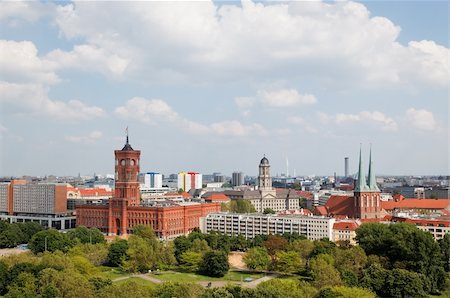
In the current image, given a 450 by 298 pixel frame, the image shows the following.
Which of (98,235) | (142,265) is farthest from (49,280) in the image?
(98,235)

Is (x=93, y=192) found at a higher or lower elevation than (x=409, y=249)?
higher

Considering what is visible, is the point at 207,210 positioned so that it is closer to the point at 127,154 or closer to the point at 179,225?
the point at 179,225

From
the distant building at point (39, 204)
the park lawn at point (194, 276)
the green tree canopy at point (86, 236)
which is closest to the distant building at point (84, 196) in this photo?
the distant building at point (39, 204)

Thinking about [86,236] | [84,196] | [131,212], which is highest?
[84,196]

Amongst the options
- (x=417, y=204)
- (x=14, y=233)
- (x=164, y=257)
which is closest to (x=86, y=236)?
(x=14, y=233)

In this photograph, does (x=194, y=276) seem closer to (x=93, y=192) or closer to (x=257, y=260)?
(x=257, y=260)
